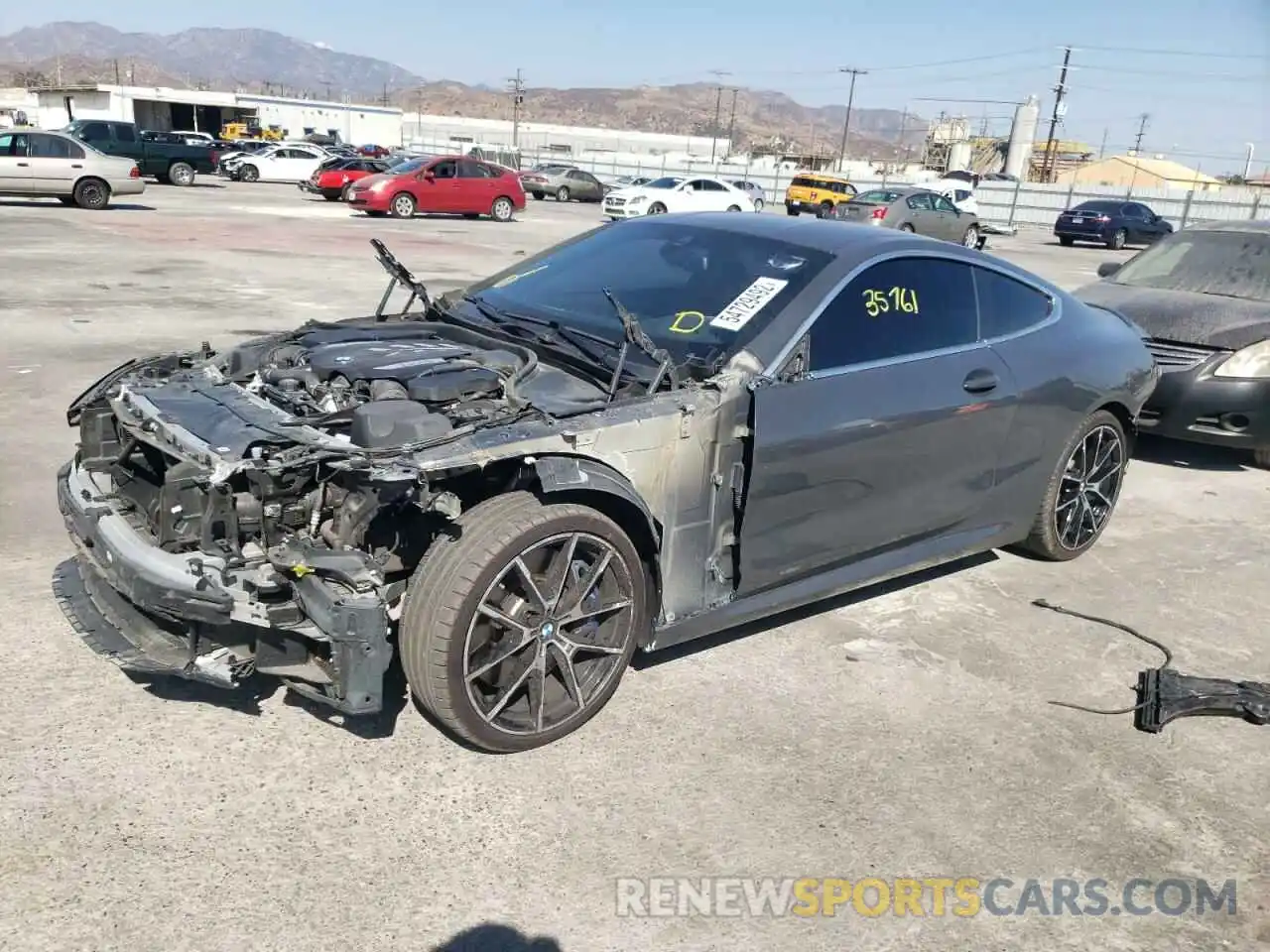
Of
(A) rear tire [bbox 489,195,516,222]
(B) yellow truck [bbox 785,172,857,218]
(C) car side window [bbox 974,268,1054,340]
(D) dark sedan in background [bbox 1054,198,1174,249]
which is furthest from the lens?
(B) yellow truck [bbox 785,172,857,218]

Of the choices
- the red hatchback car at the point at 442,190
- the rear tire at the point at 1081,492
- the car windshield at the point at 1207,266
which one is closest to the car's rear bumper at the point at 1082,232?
the red hatchback car at the point at 442,190

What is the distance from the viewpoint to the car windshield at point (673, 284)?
382 centimetres

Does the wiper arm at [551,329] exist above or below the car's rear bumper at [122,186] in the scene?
above

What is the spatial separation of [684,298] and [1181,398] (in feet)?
14.6

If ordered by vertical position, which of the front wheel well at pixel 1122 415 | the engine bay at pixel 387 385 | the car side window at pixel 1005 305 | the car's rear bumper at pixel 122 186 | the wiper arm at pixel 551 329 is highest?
the car side window at pixel 1005 305

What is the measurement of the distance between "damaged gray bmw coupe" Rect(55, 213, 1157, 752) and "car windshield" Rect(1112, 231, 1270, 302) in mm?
3743

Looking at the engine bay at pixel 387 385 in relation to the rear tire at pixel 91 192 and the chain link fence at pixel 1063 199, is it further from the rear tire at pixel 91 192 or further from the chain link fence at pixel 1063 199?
the chain link fence at pixel 1063 199

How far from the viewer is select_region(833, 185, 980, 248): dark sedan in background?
82.0 ft

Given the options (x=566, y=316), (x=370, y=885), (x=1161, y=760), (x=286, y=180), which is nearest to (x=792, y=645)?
(x=1161, y=760)

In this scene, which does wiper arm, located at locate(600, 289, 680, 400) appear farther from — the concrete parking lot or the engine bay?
the concrete parking lot

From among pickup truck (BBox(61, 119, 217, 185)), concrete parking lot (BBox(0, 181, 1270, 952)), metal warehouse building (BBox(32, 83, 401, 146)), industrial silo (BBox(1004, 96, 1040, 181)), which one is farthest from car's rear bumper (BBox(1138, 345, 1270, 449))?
industrial silo (BBox(1004, 96, 1040, 181))

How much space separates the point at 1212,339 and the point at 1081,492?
2.57 m

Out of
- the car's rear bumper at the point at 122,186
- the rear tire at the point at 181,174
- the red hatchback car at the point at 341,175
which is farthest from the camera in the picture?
the rear tire at the point at 181,174

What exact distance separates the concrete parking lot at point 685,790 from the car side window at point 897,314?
3.97 feet
